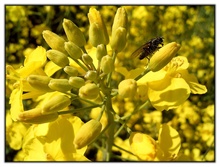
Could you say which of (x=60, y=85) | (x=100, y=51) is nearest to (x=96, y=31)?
(x=100, y=51)

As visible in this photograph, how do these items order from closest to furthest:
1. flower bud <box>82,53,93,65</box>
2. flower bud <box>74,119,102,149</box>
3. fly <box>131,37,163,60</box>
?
flower bud <box>74,119,102,149</box>
flower bud <box>82,53,93,65</box>
fly <box>131,37,163,60</box>

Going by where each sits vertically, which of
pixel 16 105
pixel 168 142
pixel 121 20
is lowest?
pixel 168 142

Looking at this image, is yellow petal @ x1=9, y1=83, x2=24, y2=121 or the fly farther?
the fly

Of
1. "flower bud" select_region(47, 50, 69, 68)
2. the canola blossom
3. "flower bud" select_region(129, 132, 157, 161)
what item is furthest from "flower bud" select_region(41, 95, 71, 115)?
"flower bud" select_region(129, 132, 157, 161)

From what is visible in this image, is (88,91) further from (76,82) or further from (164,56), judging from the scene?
(164,56)

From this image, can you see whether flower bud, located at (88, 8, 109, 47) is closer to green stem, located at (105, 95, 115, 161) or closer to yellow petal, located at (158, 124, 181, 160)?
green stem, located at (105, 95, 115, 161)

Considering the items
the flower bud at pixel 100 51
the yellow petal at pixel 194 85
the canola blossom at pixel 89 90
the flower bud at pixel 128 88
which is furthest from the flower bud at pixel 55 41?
the yellow petal at pixel 194 85

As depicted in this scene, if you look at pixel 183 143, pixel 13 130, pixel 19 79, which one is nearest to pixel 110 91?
pixel 19 79

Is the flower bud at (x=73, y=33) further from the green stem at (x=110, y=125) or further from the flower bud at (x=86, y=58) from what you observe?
the green stem at (x=110, y=125)
